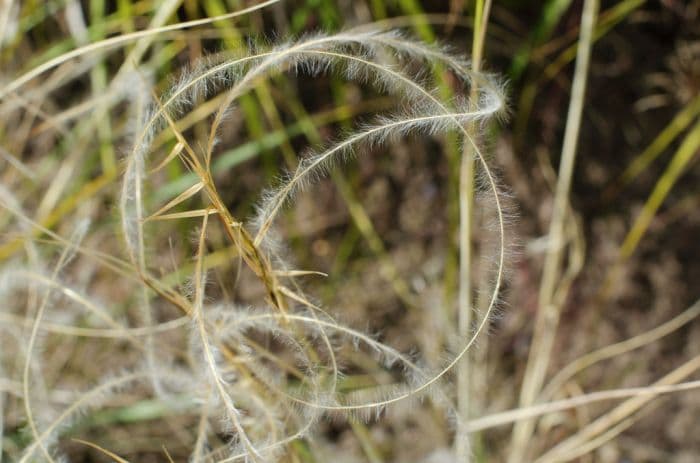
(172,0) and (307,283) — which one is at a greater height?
(172,0)

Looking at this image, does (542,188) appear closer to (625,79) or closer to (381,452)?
(625,79)

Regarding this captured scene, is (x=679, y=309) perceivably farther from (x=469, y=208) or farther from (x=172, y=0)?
(x=172, y=0)

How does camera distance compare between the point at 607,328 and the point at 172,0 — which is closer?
the point at 172,0

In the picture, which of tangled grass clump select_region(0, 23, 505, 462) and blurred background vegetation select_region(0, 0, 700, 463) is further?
blurred background vegetation select_region(0, 0, 700, 463)

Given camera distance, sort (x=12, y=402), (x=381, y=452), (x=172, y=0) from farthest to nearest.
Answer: (x=381, y=452) → (x=12, y=402) → (x=172, y=0)

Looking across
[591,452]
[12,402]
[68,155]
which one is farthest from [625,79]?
[12,402]

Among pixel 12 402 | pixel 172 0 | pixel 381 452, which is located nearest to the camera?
pixel 172 0

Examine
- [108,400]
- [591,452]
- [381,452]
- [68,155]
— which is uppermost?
[68,155]

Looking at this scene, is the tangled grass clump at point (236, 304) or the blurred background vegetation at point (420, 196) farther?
the blurred background vegetation at point (420, 196)
